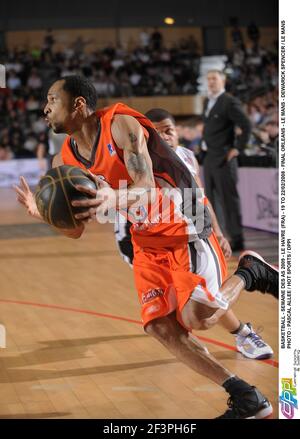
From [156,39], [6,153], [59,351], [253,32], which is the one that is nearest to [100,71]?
[156,39]

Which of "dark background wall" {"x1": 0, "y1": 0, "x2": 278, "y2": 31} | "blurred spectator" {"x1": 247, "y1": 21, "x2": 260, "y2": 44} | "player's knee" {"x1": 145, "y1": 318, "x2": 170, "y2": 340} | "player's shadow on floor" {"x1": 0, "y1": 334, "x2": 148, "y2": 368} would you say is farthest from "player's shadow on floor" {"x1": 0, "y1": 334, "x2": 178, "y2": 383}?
"dark background wall" {"x1": 0, "y1": 0, "x2": 278, "y2": 31}

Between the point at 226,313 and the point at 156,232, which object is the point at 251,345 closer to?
the point at 226,313

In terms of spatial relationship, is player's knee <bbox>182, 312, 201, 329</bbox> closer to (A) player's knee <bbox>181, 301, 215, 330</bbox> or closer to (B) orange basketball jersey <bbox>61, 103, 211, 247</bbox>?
(A) player's knee <bbox>181, 301, 215, 330</bbox>

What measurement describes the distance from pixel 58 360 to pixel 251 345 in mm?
1199

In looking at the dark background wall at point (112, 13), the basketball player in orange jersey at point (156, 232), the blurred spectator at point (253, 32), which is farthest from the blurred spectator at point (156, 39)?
the basketball player in orange jersey at point (156, 232)

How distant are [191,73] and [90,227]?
890 centimetres

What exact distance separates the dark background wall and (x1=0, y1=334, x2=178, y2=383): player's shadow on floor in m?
12.1

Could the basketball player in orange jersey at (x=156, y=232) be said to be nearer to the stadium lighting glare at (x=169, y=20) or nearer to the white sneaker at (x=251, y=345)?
the white sneaker at (x=251, y=345)

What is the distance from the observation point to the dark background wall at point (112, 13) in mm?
17375

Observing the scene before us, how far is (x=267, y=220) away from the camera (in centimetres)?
1030

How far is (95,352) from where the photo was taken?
5.25 meters

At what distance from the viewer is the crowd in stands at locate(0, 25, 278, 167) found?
19156 mm

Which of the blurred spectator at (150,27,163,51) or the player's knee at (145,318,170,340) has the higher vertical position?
the blurred spectator at (150,27,163,51)

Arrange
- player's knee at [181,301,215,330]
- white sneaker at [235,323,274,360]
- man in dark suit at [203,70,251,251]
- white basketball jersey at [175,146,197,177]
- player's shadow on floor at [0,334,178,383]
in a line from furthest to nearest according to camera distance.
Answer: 1. man in dark suit at [203,70,251,251]
2. white basketball jersey at [175,146,197,177]
3. white sneaker at [235,323,274,360]
4. player's shadow on floor at [0,334,178,383]
5. player's knee at [181,301,215,330]
